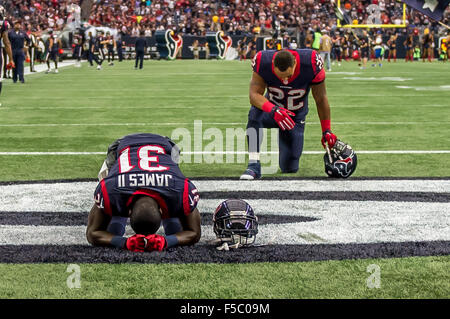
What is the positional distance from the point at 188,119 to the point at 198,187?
224 inches

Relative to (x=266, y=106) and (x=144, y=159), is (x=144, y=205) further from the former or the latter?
(x=266, y=106)

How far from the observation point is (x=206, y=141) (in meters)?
9.84

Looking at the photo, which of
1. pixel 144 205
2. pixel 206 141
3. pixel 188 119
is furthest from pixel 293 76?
pixel 188 119

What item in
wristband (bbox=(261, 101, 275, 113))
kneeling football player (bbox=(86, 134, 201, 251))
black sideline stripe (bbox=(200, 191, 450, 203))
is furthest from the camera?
wristband (bbox=(261, 101, 275, 113))

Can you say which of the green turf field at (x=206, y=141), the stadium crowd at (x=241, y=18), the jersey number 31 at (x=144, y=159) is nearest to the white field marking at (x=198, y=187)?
the green turf field at (x=206, y=141)

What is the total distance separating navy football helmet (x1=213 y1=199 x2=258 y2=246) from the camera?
4352mm

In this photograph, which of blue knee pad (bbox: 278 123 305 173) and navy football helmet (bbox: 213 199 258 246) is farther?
blue knee pad (bbox: 278 123 305 173)

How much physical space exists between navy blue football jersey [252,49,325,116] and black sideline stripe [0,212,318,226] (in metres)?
2.24

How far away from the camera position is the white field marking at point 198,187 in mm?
5875

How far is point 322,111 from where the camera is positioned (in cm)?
730

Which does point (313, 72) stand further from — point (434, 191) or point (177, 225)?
point (177, 225)

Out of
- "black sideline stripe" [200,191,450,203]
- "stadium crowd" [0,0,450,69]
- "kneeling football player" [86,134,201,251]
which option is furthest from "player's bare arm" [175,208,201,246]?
"stadium crowd" [0,0,450,69]

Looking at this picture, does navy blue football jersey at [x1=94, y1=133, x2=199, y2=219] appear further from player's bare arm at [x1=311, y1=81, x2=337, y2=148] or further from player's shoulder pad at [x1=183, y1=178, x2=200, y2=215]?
player's bare arm at [x1=311, y1=81, x2=337, y2=148]
